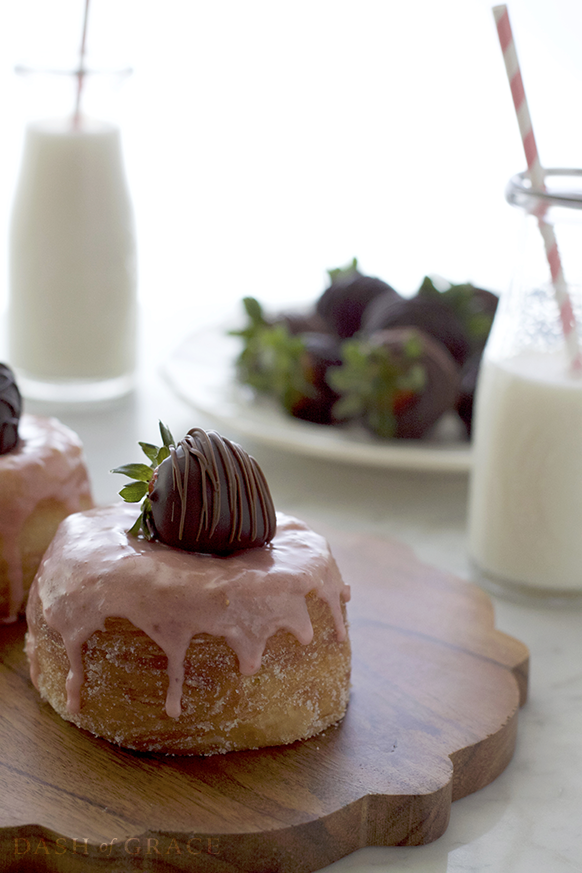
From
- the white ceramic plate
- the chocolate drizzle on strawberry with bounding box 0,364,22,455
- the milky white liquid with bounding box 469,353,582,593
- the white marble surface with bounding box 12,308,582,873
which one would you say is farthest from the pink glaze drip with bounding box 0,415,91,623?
the milky white liquid with bounding box 469,353,582,593

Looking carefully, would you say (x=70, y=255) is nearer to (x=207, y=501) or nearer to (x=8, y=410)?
(x=8, y=410)

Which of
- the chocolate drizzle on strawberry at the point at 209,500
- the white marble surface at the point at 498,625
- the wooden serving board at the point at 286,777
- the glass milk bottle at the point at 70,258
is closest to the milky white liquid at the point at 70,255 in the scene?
the glass milk bottle at the point at 70,258

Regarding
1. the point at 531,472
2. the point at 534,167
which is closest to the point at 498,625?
the point at 531,472

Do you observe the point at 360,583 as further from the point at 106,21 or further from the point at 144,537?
the point at 106,21

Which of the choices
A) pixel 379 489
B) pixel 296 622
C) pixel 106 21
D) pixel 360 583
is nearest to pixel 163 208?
pixel 106 21

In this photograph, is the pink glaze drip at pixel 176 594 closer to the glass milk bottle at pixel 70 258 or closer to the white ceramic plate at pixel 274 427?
the white ceramic plate at pixel 274 427
